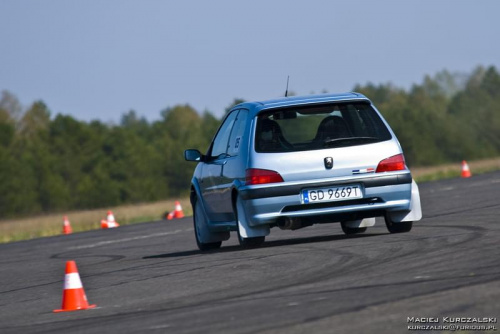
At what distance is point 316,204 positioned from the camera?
40.1ft

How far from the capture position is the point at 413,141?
10462cm

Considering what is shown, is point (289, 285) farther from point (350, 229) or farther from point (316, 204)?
point (350, 229)

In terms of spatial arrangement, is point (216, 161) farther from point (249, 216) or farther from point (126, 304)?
point (126, 304)

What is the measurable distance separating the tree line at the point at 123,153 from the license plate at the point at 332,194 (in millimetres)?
76752

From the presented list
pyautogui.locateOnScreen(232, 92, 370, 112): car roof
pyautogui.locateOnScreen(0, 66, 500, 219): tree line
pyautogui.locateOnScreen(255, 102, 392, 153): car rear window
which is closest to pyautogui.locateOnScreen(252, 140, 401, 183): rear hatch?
pyautogui.locateOnScreen(255, 102, 392, 153): car rear window

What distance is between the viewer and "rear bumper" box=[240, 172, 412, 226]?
39.9 ft

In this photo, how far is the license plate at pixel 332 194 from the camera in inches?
480

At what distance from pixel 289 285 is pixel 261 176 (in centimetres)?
323

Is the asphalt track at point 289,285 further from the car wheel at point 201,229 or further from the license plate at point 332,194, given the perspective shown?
the license plate at point 332,194

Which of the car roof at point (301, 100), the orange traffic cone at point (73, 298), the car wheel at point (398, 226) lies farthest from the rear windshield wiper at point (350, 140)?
Answer: the orange traffic cone at point (73, 298)

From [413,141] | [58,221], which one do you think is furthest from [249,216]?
[413,141]

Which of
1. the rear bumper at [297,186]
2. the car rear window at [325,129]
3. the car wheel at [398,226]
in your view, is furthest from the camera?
the car wheel at [398,226]

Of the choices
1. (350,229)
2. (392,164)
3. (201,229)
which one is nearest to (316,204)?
(392,164)

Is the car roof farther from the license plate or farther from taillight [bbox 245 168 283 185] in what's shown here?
the license plate
